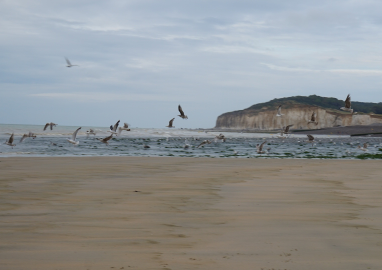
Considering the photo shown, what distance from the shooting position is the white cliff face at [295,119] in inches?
5778

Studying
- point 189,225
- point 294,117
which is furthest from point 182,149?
point 294,117

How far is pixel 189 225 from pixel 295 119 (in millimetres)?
153315

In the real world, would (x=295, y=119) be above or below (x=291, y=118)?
below

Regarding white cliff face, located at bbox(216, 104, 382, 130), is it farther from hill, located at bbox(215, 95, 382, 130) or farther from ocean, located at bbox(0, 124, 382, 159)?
ocean, located at bbox(0, 124, 382, 159)

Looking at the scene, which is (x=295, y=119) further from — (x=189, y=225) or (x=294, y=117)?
(x=189, y=225)

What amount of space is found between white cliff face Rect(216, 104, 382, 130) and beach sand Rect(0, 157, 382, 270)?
125516 mm

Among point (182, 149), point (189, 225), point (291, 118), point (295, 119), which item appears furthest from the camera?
point (291, 118)

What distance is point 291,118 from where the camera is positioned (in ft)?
511

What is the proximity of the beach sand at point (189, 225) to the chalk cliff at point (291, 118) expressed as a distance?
12679cm

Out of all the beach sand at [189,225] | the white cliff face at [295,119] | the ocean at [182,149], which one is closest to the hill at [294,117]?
the white cliff face at [295,119]

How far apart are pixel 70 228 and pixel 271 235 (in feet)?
8.63

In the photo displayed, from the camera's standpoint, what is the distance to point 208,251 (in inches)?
194

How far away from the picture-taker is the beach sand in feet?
15.2

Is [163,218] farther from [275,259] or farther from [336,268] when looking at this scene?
[336,268]
